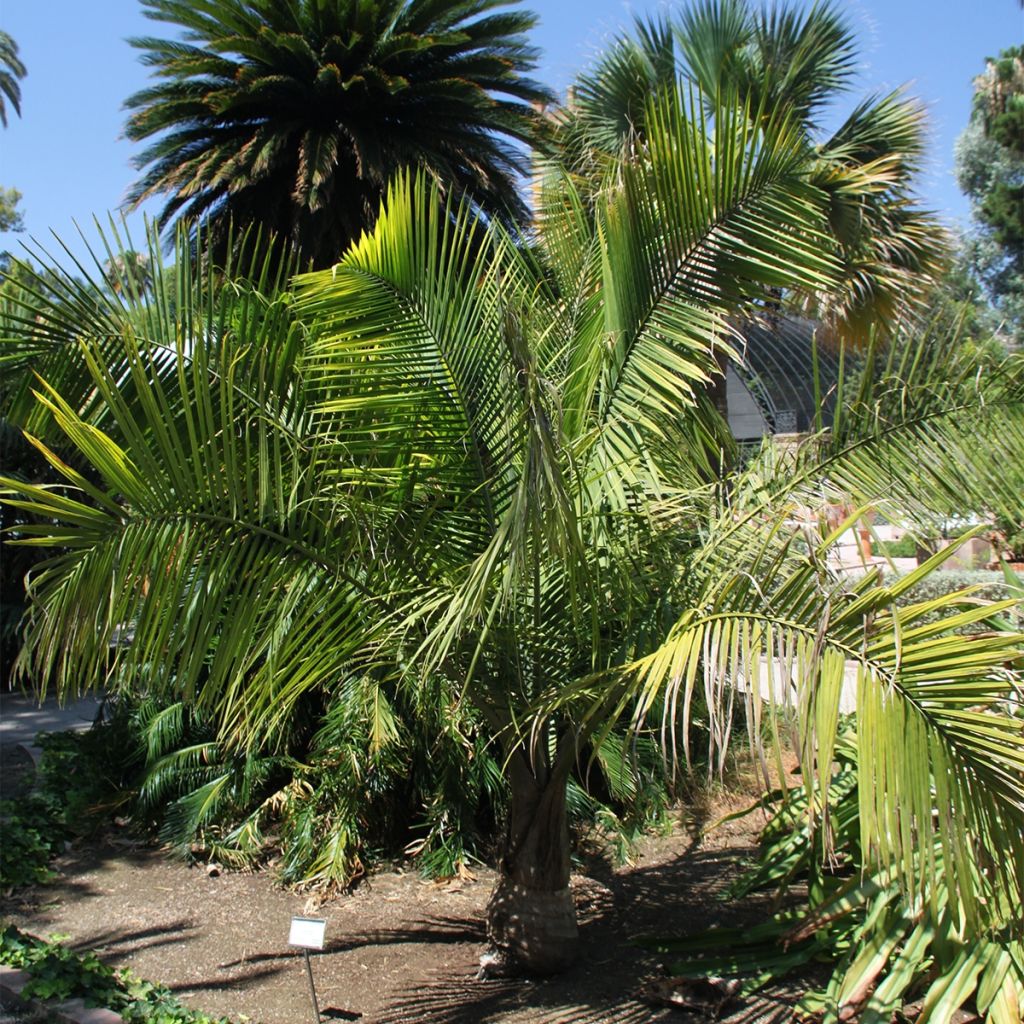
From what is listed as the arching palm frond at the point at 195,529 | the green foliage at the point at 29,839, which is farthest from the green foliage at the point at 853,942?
the green foliage at the point at 29,839

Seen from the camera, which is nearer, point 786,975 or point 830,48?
point 786,975

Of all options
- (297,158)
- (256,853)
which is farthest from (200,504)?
(297,158)

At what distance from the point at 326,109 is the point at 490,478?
6420mm

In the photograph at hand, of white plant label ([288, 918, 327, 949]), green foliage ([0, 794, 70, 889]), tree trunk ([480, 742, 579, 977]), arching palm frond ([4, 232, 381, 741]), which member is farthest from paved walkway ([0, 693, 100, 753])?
white plant label ([288, 918, 327, 949])

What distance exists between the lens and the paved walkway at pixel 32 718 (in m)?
10.5

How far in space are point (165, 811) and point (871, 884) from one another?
4.72m

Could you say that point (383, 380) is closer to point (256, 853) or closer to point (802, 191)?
point (802, 191)

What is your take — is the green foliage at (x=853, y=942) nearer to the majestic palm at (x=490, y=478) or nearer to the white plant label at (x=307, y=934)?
the majestic palm at (x=490, y=478)

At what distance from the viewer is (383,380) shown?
4016mm

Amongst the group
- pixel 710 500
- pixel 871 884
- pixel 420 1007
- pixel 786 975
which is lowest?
pixel 420 1007

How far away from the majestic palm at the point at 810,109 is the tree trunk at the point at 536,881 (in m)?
4.82

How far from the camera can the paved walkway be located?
415 inches

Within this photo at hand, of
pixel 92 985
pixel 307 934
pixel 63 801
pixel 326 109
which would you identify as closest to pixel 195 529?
pixel 307 934

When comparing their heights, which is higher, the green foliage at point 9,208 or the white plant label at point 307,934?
the green foliage at point 9,208
